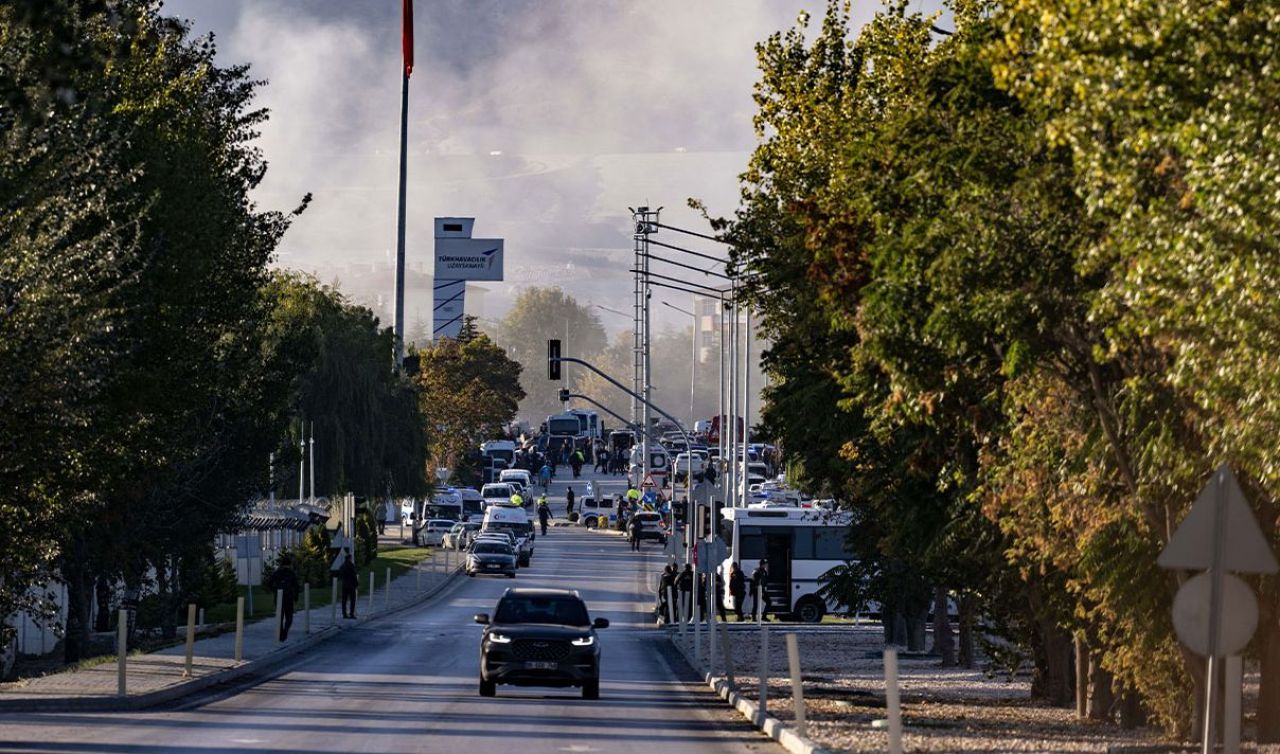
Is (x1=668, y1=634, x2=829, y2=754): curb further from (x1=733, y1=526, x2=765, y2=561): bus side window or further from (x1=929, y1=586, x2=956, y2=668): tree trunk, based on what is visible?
(x1=733, y1=526, x2=765, y2=561): bus side window

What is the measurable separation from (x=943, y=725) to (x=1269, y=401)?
12.1 metres

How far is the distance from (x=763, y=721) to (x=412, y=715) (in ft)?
13.6

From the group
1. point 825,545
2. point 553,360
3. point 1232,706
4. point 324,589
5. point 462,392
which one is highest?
point 462,392

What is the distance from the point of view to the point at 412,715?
25.0m

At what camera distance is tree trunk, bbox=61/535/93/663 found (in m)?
38.0

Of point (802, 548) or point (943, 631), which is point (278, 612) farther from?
point (802, 548)

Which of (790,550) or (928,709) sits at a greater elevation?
(790,550)

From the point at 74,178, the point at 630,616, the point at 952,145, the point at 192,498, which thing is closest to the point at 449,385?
the point at 630,616

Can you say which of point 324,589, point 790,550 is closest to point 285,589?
point 790,550

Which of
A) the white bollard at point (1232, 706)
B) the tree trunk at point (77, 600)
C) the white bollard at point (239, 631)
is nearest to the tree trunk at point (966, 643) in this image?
the white bollard at point (239, 631)

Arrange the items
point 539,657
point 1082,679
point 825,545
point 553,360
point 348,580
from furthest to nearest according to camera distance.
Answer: point 825,545 < point 553,360 < point 348,580 < point 539,657 < point 1082,679

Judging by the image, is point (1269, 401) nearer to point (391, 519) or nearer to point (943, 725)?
point (943, 725)

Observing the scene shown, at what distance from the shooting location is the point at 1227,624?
12.5m

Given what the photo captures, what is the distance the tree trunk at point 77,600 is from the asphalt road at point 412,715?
4.16 m
